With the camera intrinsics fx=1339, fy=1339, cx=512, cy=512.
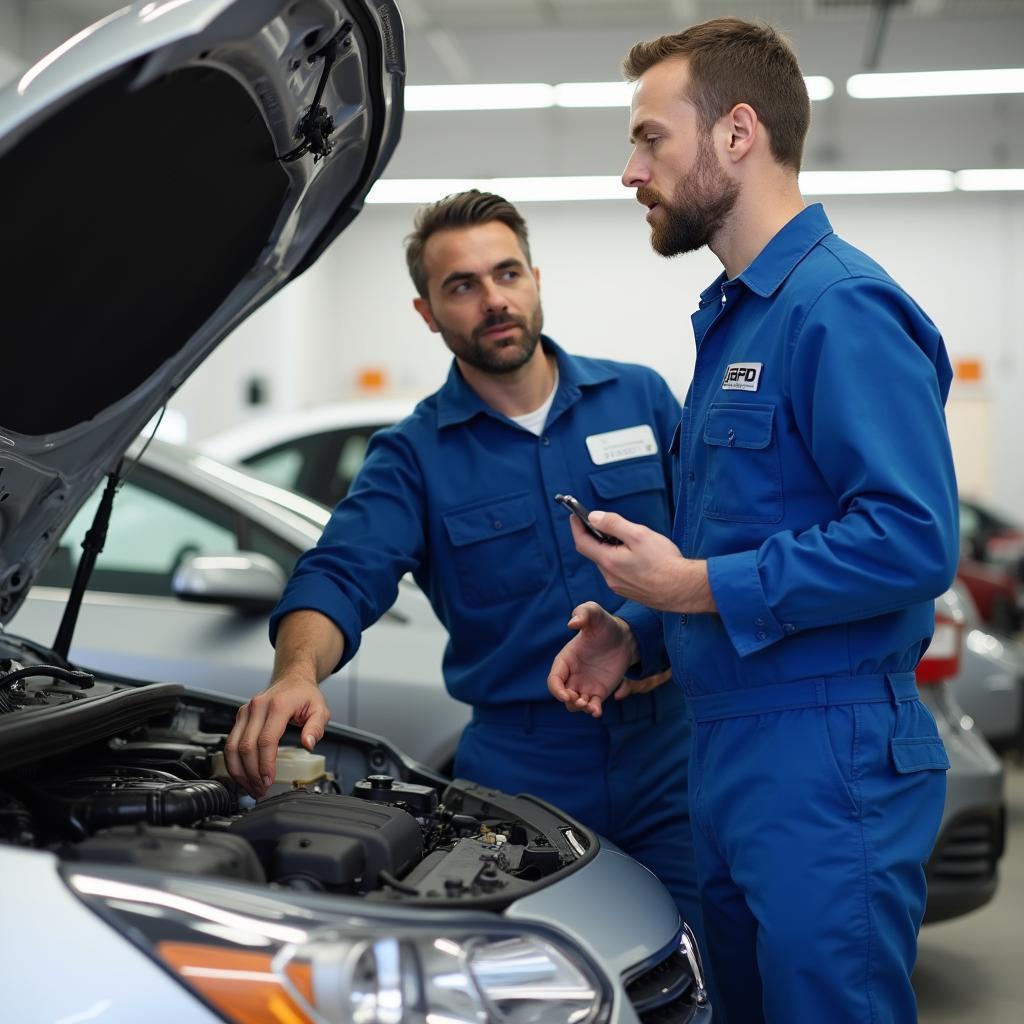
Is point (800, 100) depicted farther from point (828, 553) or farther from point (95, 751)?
point (95, 751)

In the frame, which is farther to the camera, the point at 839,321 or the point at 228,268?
the point at 228,268

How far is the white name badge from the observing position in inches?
94.7

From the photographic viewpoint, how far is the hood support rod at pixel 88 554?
2.15 m

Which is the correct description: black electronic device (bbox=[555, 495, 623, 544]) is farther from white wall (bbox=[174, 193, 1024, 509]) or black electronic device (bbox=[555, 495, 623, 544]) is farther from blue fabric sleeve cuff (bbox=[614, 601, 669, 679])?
white wall (bbox=[174, 193, 1024, 509])

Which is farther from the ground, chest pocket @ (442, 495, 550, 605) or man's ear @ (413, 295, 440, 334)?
man's ear @ (413, 295, 440, 334)

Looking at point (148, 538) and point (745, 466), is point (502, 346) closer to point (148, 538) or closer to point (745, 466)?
point (745, 466)

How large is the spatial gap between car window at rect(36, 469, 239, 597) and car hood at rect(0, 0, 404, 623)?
1008mm

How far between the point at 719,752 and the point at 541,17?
8.60 metres

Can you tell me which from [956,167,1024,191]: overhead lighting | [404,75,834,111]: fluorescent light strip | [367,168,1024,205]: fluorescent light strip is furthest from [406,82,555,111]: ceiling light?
[956,167,1024,191]: overhead lighting

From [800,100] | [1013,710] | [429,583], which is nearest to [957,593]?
[1013,710]

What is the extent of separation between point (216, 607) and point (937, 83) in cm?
832

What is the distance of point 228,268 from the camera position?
204cm

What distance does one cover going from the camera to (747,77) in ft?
5.75

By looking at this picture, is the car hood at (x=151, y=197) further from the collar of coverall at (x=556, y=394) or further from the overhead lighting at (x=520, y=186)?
the overhead lighting at (x=520, y=186)
